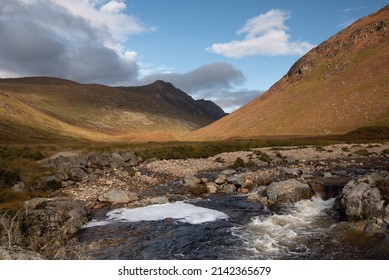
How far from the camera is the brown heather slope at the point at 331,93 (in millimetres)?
94750

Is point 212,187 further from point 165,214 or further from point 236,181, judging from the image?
point 165,214

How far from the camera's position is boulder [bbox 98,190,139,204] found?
2236 cm

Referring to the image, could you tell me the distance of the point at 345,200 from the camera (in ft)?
56.8

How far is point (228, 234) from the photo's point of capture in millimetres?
15648

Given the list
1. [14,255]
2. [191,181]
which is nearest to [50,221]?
[14,255]

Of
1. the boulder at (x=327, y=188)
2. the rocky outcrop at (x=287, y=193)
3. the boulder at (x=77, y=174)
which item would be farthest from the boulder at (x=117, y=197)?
the boulder at (x=327, y=188)

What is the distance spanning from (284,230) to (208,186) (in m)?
11.2

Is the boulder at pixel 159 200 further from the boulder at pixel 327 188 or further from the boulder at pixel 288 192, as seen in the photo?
the boulder at pixel 327 188

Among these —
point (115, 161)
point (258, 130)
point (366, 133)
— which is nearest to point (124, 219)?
point (115, 161)

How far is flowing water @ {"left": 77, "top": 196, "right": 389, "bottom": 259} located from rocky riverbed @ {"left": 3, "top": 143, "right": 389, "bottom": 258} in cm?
92

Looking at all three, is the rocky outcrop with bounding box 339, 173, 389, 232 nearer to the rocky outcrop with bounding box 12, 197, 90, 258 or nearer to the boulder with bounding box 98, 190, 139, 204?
the boulder with bounding box 98, 190, 139, 204

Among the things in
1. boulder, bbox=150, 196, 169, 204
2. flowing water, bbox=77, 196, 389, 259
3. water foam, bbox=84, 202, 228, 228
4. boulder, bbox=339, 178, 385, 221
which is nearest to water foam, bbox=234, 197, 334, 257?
flowing water, bbox=77, 196, 389, 259

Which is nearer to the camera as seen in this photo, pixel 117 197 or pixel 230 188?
pixel 117 197
